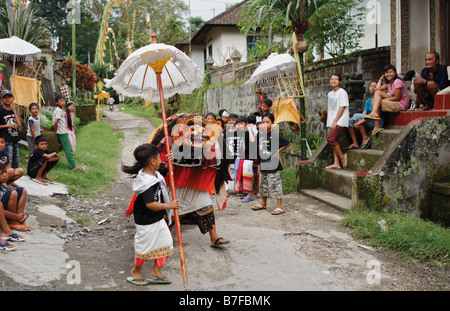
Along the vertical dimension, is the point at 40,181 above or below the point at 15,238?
above

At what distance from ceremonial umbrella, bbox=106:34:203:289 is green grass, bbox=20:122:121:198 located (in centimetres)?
297

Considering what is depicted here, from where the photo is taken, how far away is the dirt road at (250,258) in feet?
13.0

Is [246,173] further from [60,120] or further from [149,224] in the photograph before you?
[60,120]

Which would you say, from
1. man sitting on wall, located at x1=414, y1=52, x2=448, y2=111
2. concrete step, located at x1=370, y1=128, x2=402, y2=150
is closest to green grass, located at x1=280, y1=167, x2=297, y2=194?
concrete step, located at x1=370, y1=128, x2=402, y2=150

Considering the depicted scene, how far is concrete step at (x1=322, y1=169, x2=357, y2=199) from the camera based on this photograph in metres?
7.11

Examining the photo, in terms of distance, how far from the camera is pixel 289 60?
29.6 feet

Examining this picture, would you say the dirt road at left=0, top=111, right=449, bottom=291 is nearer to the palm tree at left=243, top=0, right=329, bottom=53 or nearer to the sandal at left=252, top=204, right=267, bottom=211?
the sandal at left=252, top=204, right=267, bottom=211

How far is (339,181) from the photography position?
7.44 meters

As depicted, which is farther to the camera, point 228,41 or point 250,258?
point 228,41

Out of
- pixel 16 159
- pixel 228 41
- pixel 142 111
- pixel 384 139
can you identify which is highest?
pixel 228 41

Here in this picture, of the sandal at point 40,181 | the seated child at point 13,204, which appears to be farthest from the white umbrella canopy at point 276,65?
the seated child at point 13,204

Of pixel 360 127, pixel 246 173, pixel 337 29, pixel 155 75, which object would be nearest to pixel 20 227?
pixel 155 75

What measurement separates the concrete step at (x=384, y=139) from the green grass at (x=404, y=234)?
1683 mm

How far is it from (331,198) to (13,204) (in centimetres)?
506
